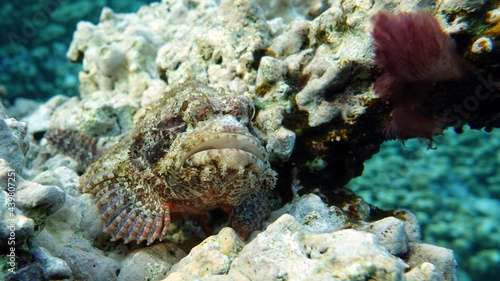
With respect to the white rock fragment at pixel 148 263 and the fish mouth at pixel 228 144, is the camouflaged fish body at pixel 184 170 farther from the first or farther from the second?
the white rock fragment at pixel 148 263

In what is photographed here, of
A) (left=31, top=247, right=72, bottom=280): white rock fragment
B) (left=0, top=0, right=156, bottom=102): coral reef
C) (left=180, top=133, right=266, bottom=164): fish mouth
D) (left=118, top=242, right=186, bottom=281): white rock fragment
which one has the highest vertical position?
(left=0, top=0, right=156, bottom=102): coral reef

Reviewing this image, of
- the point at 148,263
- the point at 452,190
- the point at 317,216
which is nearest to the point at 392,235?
the point at 317,216

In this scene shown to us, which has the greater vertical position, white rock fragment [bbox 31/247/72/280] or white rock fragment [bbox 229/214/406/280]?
white rock fragment [bbox 229/214/406/280]

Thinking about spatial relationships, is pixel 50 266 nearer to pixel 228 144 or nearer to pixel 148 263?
pixel 148 263

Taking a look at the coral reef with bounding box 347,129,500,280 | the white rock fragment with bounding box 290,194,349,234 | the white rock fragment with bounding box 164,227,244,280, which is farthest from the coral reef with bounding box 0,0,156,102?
the coral reef with bounding box 347,129,500,280

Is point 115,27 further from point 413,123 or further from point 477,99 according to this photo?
point 477,99

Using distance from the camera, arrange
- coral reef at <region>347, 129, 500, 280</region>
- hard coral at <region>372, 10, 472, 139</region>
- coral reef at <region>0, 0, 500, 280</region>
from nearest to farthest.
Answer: coral reef at <region>0, 0, 500, 280</region> < hard coral at <region>372, 10, 472, 139</region> < coral reef at <region>347, 129, 500, 280</region>

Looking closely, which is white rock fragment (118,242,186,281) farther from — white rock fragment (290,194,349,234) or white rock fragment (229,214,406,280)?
white rock fragment (290,194,349,234)

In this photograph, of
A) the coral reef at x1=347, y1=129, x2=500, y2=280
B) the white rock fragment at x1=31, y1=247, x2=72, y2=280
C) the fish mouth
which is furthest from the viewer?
the coral reef at x1=347, y1=129, x2=500, y2=280
